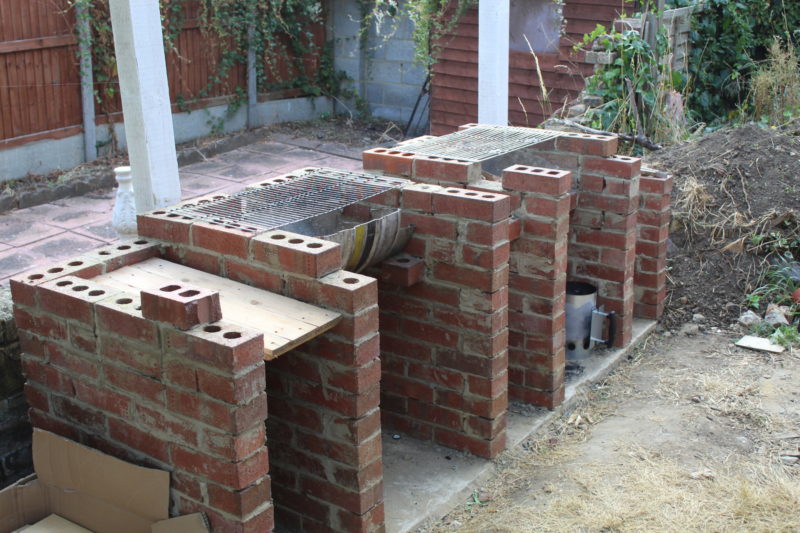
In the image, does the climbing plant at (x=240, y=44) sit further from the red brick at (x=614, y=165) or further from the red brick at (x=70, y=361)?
the red brick at (x=70, y=361)

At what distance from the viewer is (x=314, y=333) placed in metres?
3.01

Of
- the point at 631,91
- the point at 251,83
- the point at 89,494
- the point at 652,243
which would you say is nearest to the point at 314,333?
the point at 89,494

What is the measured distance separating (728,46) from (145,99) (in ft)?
25.5

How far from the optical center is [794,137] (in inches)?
282

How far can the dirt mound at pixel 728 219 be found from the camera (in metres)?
6.03

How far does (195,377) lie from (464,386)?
1.74 meters

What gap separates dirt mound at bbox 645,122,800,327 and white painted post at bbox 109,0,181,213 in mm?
3414

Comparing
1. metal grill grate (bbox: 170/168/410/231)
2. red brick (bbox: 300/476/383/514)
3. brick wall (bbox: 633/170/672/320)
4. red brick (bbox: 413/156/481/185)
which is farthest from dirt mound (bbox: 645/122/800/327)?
red brick (bbox: 300/476/383/514)

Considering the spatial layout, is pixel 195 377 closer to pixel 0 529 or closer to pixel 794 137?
pixel 0 529

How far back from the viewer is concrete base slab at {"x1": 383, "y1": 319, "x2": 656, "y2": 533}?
384cm

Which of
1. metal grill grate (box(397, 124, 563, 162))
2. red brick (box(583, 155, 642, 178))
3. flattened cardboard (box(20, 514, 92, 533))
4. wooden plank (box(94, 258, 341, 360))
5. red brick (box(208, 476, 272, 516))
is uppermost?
metal grill grate (box(397, 124, 563, 162))

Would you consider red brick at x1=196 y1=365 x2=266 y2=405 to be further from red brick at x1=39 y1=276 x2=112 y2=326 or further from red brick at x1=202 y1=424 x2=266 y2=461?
red brick at x1=39 y1=276 x2=112 y2=326

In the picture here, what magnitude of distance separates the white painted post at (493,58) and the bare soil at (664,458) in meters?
2.33

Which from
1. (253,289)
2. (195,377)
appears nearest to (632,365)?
(253,289)
